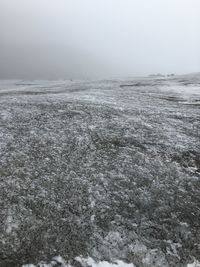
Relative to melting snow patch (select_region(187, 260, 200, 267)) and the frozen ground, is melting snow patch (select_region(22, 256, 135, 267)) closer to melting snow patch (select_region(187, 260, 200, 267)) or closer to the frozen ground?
the frozen ground

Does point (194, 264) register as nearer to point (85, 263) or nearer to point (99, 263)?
point (99, 263)

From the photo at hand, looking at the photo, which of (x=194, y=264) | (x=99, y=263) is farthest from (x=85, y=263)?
(x=194, y=264)

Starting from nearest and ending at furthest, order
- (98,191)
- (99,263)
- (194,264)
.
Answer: (99,263) < (194,264) < (98,191)

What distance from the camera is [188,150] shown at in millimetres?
15406

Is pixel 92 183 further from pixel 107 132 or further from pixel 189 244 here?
pixel 107 132

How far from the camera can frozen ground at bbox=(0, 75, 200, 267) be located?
9.50m

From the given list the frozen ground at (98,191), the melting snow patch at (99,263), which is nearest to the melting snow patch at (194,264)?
the frozen ground at (98,191)

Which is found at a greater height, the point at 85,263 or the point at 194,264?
the point at 85,263

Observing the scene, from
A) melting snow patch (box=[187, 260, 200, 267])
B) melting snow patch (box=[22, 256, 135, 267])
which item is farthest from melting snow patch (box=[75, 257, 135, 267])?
melting snow patch (box=[187, 260, 200, 267])

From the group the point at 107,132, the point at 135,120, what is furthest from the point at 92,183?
the point at 135,120

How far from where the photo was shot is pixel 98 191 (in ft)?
39.3

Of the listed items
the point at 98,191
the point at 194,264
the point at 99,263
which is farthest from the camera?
the point at 98,191

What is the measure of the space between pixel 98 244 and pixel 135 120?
36.6 ft

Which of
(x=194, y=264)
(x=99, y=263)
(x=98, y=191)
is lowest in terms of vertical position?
(x=194, y=264)
